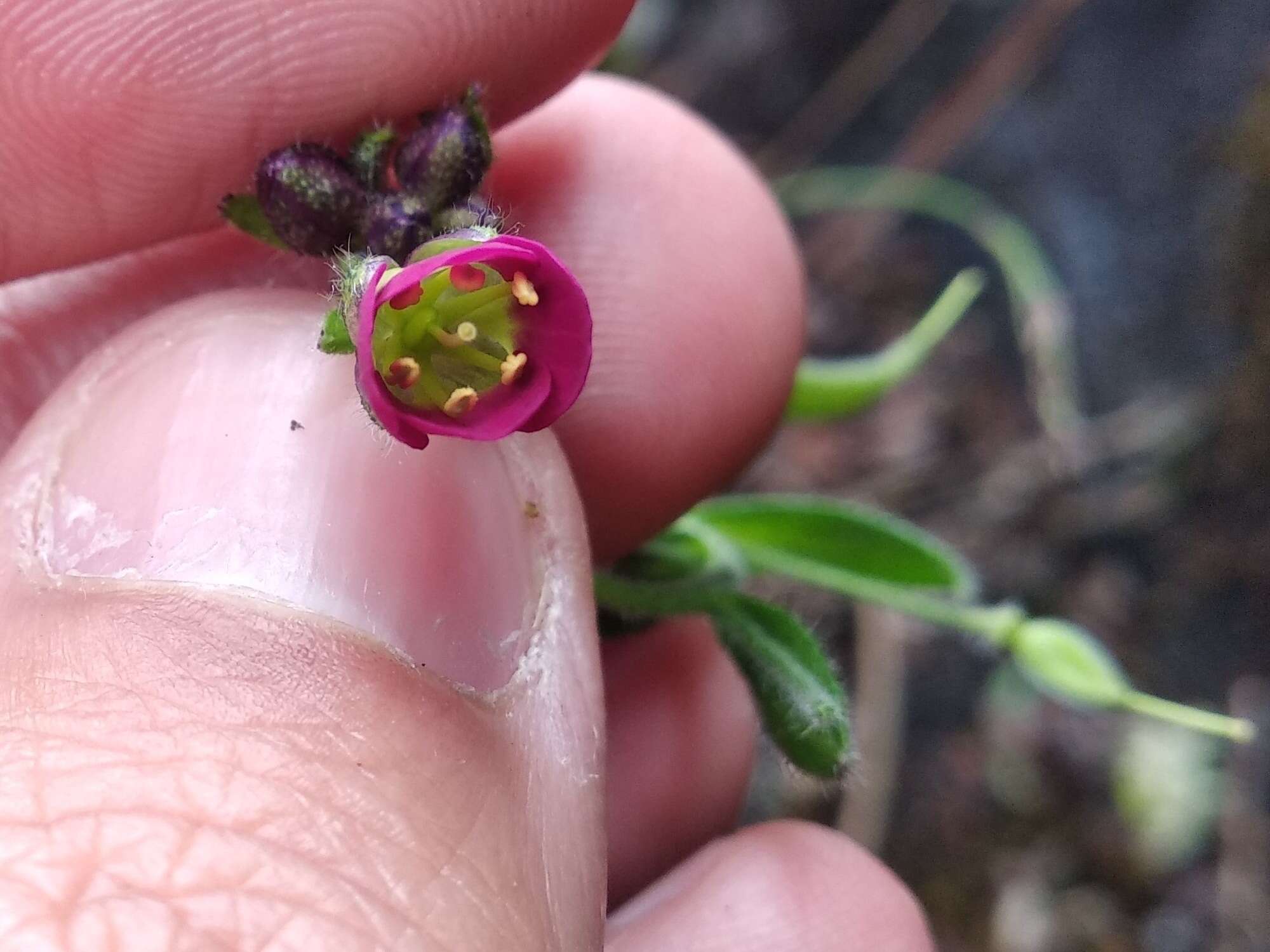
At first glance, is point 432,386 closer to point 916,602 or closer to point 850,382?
point 916,602

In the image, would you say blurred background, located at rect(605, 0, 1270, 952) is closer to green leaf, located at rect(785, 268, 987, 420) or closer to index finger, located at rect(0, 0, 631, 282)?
green leaf, located at rect(785, 268, 987, 420)

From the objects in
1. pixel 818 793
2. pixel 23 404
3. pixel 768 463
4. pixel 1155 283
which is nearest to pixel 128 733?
pixel 23 404

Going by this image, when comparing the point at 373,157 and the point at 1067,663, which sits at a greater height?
the point at 373,157

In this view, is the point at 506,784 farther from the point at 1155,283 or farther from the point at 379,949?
the point at 1155,283

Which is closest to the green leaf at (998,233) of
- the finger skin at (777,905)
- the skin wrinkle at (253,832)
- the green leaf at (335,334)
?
the finger skin at (777,905)

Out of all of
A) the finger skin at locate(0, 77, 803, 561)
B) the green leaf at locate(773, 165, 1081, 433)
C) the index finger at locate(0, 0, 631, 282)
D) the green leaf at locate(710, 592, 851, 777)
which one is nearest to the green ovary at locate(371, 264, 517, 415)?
the index finger at locate(0, 0, 631, 282)

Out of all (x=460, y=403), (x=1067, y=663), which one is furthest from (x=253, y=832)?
(x=1067, y=663)

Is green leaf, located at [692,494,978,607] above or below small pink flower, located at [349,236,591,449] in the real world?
below
